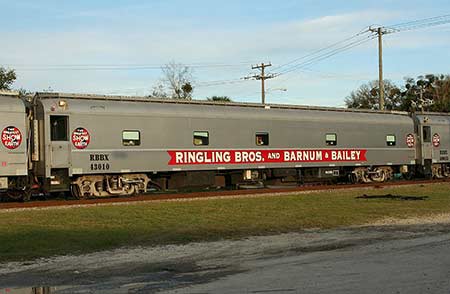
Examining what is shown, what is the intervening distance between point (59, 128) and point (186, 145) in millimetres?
5047

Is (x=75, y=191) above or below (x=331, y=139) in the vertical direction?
below

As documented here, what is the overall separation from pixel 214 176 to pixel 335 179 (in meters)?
8.26

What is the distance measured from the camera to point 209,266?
29.6 ft

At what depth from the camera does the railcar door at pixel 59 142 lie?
65.0 feet

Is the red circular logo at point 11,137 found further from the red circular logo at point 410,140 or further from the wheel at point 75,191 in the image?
the red circular logo at point 410,140

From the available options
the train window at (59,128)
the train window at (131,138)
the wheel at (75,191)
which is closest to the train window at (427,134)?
the train window at (131,138)

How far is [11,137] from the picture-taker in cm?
1930

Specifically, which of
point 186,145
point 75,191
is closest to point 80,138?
point 75,191

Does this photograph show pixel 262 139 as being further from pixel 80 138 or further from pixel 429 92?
pixel 429 92

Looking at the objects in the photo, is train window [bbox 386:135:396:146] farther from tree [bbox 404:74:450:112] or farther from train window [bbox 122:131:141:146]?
tree [bbox 404:74:450:112]

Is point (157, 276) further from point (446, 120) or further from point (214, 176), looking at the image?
point (446, 120)

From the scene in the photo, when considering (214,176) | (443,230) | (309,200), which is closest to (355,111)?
(214,176)

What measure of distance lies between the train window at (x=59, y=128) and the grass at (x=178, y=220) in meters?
3.56

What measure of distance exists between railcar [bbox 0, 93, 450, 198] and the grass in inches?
123
